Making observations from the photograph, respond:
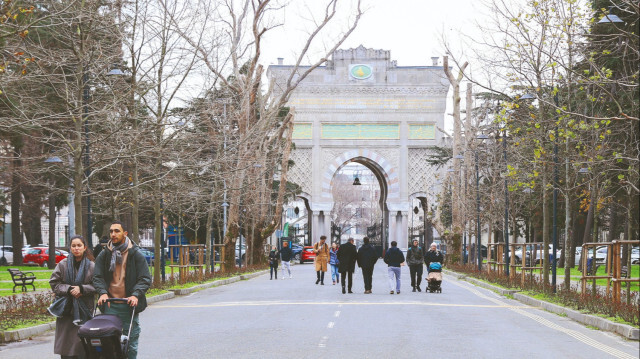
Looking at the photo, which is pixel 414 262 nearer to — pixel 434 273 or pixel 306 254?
pixel 434 273

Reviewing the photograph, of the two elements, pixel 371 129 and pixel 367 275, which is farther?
pixel 371 129

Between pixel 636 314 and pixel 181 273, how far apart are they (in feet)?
59.3

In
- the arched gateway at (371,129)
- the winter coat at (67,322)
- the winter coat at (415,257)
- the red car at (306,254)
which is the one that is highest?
the arched gateway at (371,129)

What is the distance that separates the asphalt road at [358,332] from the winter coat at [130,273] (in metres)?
2.77

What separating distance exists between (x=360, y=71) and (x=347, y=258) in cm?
4325

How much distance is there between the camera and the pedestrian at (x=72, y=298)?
9312 mm

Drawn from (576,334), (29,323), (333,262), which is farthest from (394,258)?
(29,323)

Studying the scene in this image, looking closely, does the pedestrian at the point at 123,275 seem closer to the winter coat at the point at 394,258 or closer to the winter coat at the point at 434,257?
the winter coat at the point at 394,258

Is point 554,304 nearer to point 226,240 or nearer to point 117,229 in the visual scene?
point 117,229

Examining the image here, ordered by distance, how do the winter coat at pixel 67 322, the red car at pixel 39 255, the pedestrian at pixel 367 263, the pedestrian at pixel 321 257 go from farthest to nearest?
1. the red car at pixel 39 255
2. the pedestrian at pixel 321 257
3. the pedestrian at pixel 367 263
4. the winter coat at pixel 67 322

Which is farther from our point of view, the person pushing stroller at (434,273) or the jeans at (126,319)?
the person pushing stroller at (434,273)

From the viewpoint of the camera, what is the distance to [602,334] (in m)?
14.4

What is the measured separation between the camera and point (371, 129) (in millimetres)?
67375

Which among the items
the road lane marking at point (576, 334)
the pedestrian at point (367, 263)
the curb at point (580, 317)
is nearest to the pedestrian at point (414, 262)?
the pedestrian at point (367, 263)
